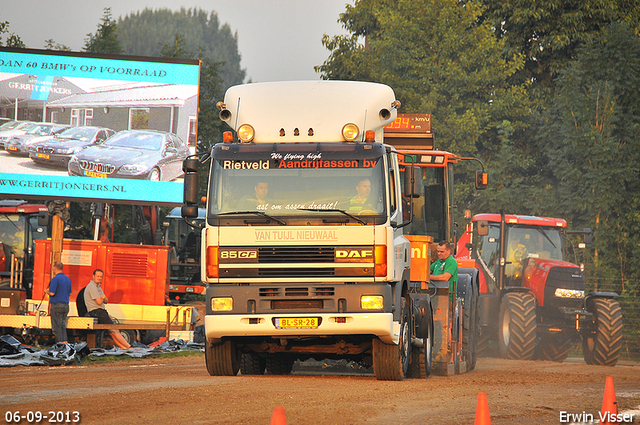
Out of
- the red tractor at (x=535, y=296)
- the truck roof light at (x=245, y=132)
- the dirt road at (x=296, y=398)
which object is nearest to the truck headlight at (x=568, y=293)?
the red tractor at (x=535, y=296)

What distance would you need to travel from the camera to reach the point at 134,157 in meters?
25.4

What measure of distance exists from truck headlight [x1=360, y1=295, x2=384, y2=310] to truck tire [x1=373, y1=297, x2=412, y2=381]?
2.70ft

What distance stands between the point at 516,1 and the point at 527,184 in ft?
27.8

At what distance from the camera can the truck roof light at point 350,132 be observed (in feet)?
40.2

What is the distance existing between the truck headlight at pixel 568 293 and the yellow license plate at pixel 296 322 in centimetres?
1173

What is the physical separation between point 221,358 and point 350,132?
357cm

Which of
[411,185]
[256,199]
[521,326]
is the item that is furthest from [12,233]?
[411,185]

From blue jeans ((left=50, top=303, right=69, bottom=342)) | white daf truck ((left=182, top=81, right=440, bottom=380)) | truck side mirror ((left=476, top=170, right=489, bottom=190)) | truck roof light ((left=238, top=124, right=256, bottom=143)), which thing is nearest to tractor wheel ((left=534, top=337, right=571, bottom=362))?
truck side mirror ((left=476, top=170, right=489, bottom=190))

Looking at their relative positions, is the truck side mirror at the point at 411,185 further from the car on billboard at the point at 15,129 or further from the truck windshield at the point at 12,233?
the truck windshield at the point at 12,233

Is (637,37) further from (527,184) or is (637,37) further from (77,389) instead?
(77,389)

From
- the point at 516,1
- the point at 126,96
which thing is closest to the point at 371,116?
the point at 126,96

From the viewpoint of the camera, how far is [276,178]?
38.6 feet

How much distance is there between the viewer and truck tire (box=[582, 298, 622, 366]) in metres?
21.1

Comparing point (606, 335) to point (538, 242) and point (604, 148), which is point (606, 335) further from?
point (604, 148)
